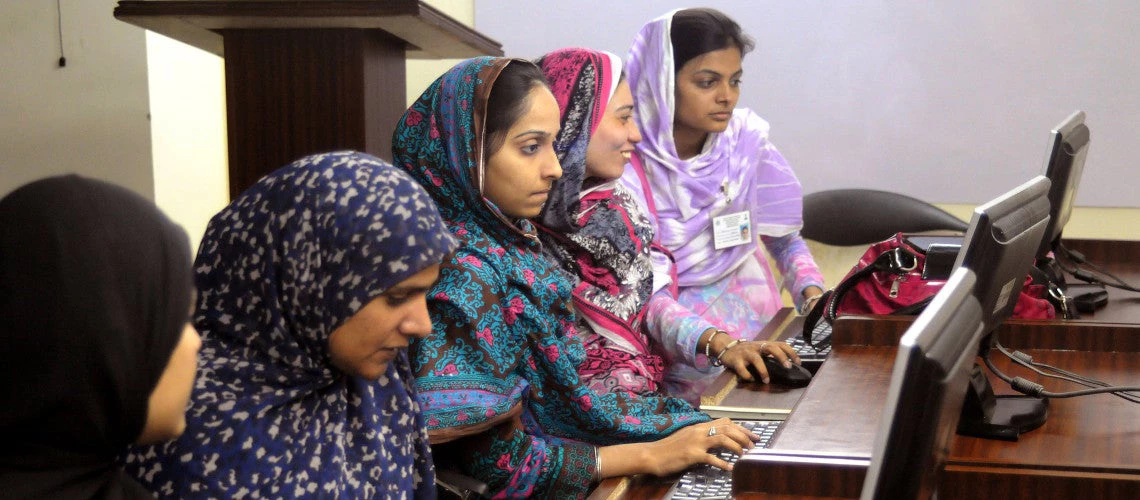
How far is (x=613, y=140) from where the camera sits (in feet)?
6.80

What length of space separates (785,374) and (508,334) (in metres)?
0.52

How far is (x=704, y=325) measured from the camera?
6.84 ft

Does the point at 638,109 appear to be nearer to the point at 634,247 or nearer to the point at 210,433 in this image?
the point at 634,247

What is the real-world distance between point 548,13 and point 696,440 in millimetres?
2759

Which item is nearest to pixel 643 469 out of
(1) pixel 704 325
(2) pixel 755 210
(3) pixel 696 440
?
(3) pixel 696 440

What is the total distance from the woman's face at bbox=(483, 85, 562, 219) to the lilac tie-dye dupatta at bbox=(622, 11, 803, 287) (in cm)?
78

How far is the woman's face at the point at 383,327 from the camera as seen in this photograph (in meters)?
1.24

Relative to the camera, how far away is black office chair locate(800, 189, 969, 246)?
356cm

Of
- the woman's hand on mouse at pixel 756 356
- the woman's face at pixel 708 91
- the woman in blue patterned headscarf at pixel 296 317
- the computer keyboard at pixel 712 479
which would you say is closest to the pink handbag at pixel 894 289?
the woman's hand on mouse at pixel 756 356

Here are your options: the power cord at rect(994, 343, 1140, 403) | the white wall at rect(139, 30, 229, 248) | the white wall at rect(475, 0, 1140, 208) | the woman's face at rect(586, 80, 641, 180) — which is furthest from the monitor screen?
the white wall at rect(475, 0, 1140, 208)

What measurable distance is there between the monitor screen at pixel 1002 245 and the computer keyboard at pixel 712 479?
13.4 inches

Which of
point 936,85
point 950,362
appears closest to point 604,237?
point 950,362

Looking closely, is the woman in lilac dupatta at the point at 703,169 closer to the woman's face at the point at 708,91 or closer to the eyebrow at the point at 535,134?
the woman's face at the point at 708,91

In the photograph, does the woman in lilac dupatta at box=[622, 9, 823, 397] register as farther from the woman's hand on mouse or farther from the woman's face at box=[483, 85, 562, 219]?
the woman's face at box=[483, 85, 562, 219]
